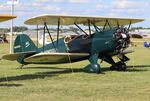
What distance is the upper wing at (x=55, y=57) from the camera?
15.9m

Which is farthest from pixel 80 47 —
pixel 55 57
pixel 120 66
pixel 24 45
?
pixel 24 45

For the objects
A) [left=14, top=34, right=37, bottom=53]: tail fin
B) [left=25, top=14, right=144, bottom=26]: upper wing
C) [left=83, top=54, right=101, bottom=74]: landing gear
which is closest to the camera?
[left=83, top=54, right=101, bottom=74]: landing gear

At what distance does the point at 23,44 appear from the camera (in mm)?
18281

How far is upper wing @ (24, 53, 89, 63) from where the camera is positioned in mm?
15934

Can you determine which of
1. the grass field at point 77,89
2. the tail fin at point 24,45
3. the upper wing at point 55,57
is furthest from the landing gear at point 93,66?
the tail fin at point 24,45

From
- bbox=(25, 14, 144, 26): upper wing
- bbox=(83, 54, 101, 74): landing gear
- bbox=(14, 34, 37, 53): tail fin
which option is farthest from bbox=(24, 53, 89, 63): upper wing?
bbox=(25, 14, 144, 26): upper wing

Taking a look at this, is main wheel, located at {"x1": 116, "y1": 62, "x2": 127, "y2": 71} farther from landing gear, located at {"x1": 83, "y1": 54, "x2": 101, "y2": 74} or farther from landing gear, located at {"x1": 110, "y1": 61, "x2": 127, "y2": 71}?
landing gear, located at {"x1": 83, "y1": 54, "x2": 101, "y2": 74}

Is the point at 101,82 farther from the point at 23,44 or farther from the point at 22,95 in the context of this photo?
the point at 23,44

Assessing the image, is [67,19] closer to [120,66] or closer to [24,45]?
[24,45]

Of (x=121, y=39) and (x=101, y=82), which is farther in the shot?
(x=121, y=39)

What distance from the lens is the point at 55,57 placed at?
645 inches

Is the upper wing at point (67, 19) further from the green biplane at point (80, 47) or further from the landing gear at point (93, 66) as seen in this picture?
the landing gear at point (93, 66)

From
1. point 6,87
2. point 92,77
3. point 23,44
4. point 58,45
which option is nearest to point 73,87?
point 6,87

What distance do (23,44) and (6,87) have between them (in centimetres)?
753
